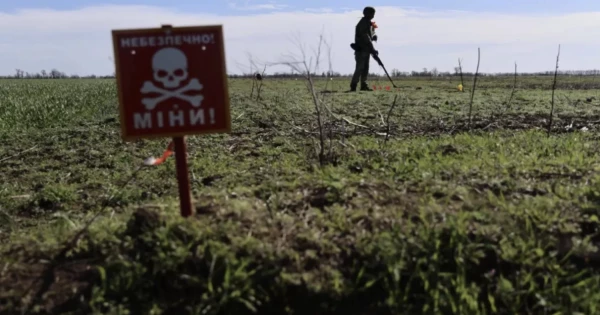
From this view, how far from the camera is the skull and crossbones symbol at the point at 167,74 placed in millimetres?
3109

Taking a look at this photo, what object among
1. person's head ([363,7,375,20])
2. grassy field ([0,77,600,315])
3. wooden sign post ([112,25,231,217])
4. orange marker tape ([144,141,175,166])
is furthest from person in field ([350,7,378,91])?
wooden sign post ([112,25,231,217])

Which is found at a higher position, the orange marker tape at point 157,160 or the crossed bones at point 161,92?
Answer: the crossed bones at point 161,92

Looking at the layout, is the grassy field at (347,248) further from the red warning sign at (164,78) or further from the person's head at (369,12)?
the person's head at (369,12)

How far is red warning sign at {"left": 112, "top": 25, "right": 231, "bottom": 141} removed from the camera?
3.09 m

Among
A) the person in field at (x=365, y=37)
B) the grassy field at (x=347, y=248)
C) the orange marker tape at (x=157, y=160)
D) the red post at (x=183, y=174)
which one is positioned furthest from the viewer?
the person in field at (x=365, y=37)

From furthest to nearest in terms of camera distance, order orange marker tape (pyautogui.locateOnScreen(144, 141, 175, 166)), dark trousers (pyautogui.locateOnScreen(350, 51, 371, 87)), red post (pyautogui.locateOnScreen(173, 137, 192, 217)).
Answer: dark trousers (pyautogui.locateOnScreen(350, 51, 371, 87)) → orange marker tape (pyautogui.locateOnScreen(144, 141, 175, 166)) → red post (pyautogui.locateOnScreen(173, 137, 192, 217))

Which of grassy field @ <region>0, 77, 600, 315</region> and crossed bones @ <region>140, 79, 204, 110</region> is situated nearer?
grassy field @ <region>0, 77, 600, 315</region>

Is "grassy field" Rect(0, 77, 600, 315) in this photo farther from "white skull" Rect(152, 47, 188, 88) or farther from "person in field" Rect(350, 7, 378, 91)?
"person in field" Rect(350, 7, 378, 91)

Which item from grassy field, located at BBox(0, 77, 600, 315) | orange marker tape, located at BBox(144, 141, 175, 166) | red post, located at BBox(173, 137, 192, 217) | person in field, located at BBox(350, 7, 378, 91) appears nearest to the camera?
grassy field, located at BBox(0, 77, 600, 315)

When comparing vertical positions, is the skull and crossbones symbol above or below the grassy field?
above

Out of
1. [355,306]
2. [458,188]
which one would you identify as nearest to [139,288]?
[355,306]

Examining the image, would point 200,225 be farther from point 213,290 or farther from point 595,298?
point 595,298

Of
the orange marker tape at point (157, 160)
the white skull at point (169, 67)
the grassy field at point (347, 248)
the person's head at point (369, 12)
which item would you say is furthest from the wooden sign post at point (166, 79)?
the person's head at point (369, 12)

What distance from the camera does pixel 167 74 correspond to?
3115 millimetres
